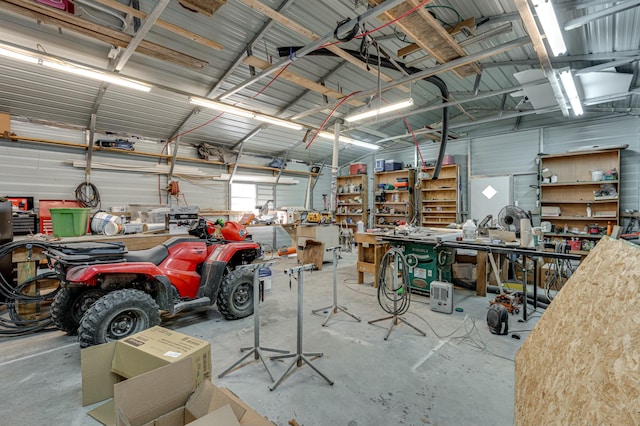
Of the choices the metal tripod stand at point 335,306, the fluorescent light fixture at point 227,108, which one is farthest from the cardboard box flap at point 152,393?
the fluorescent light fixture at point 227,108

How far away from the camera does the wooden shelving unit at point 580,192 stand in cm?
566

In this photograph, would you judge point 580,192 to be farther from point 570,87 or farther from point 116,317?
point 116,317

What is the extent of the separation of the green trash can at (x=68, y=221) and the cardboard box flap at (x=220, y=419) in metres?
3.09

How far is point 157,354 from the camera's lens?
5.70 ft

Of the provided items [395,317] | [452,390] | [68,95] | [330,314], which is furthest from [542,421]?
[68,95]

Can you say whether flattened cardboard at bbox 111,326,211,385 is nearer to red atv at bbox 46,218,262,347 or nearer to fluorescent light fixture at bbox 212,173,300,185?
red atv at bbox 46,218,262,347

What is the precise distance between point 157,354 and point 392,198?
810 centimetres

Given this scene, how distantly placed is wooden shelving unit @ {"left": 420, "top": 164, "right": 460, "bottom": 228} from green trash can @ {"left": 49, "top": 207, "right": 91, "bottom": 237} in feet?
23.0

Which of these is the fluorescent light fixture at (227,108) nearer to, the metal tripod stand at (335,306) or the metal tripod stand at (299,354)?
the metal tripod stand at (335,306)

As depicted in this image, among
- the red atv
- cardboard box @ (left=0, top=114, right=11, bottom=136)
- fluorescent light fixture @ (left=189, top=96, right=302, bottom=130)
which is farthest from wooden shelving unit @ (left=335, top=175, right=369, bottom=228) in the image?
cardboard box @ (left=0, top=114, right=11, bottom=136)

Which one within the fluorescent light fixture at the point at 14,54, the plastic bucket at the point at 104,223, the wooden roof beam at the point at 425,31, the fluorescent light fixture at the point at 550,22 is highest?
the wooden roof beam at the point at 425,31

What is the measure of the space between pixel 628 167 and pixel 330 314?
6.83 meters

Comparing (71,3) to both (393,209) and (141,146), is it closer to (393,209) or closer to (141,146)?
(141,146)

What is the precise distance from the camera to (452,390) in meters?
2.04
